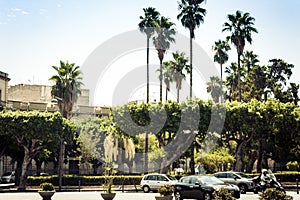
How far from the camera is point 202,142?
47844 millimetres

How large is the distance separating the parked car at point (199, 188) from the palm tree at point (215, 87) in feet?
181

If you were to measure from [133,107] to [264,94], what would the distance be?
79.7 ft

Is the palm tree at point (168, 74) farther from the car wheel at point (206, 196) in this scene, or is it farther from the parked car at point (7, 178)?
the car wheel at point (206, 196)

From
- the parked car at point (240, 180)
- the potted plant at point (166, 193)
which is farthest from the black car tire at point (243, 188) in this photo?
the potted plant at point (166, 193)

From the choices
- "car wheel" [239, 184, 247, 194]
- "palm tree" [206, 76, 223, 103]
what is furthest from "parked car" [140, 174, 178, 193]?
"palm tree" [206, 76, 223, 103]

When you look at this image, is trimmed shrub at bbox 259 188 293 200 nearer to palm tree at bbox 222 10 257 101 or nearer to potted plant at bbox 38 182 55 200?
potted plant at bbox 38 182 55 200

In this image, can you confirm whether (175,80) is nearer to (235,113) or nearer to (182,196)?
(235,113)

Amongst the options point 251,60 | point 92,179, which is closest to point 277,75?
point 251,60

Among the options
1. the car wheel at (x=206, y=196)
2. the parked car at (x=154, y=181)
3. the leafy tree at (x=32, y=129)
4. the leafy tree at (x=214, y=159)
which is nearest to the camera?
the car wheel at (x=206, y=196)

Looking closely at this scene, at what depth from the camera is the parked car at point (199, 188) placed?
24.7m

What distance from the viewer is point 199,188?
2491 centimetres

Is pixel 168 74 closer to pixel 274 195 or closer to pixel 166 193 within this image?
pixel 166 193

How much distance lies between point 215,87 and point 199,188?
57.2 metres

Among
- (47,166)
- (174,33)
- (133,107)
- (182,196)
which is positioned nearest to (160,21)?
(174,33)
